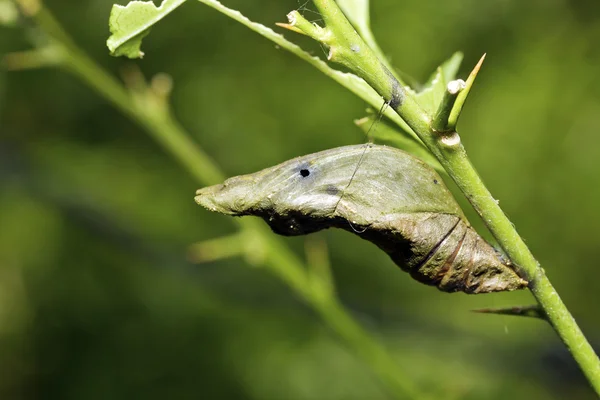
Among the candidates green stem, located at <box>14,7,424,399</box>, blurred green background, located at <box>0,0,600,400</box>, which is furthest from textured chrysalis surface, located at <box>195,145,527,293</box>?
blurred green background, located at <box>0,0,600,400</box>

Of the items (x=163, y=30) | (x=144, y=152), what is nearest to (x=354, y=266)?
(x=144, y=152)

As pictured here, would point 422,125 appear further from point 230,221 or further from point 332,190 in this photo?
point 230,221

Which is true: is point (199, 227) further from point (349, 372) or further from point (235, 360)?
point (349, 372)

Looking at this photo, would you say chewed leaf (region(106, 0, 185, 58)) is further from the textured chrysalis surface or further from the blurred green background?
the blurred green background

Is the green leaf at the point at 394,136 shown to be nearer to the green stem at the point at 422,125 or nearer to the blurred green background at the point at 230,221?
the green stem at the point at 422,125

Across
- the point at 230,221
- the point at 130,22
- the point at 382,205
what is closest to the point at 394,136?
the point at 382,205
